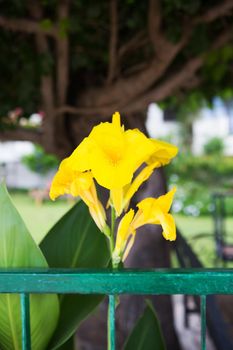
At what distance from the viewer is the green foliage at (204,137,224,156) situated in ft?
62.0

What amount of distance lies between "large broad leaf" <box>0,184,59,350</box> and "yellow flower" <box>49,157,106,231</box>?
8 centimetres

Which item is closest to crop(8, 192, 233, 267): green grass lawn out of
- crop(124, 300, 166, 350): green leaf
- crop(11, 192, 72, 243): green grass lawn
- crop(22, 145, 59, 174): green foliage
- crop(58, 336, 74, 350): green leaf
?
crop(11, 192, 72, 243): green grass lawn

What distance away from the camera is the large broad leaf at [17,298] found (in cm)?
86

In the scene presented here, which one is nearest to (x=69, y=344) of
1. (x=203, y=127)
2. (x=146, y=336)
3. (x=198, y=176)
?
(x=146, y=336)

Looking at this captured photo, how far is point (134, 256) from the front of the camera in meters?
3.22

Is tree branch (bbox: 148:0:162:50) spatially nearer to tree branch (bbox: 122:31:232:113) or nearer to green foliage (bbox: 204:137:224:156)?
tree branch (bbox: 122:31:232:113)

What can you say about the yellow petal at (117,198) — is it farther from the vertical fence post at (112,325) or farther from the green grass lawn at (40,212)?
the green grass lawn at (40,212)

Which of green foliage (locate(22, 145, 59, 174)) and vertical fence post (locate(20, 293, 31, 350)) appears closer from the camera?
vertical fence post (locate(20, 293, 31, 350))

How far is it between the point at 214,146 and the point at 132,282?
18.8m

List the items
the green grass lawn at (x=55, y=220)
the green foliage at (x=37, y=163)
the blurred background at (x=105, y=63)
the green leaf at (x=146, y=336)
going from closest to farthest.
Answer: the green leaf at (x=146, y=336) < the blurred background at (x=105, y=63) < the green grass lawn at (x=55, y=220) < the green foliage at (x=37, y=163)

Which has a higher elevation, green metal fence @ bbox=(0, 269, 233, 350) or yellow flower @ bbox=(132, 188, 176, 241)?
yellow flower @ bbox=(132, 188, 176, 241)

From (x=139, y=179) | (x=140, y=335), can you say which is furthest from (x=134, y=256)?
(x=139, y=179)

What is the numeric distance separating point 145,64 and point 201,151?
16260mm

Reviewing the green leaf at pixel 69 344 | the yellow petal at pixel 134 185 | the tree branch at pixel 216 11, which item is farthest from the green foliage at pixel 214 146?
the yellow petal at pixel 134 185
